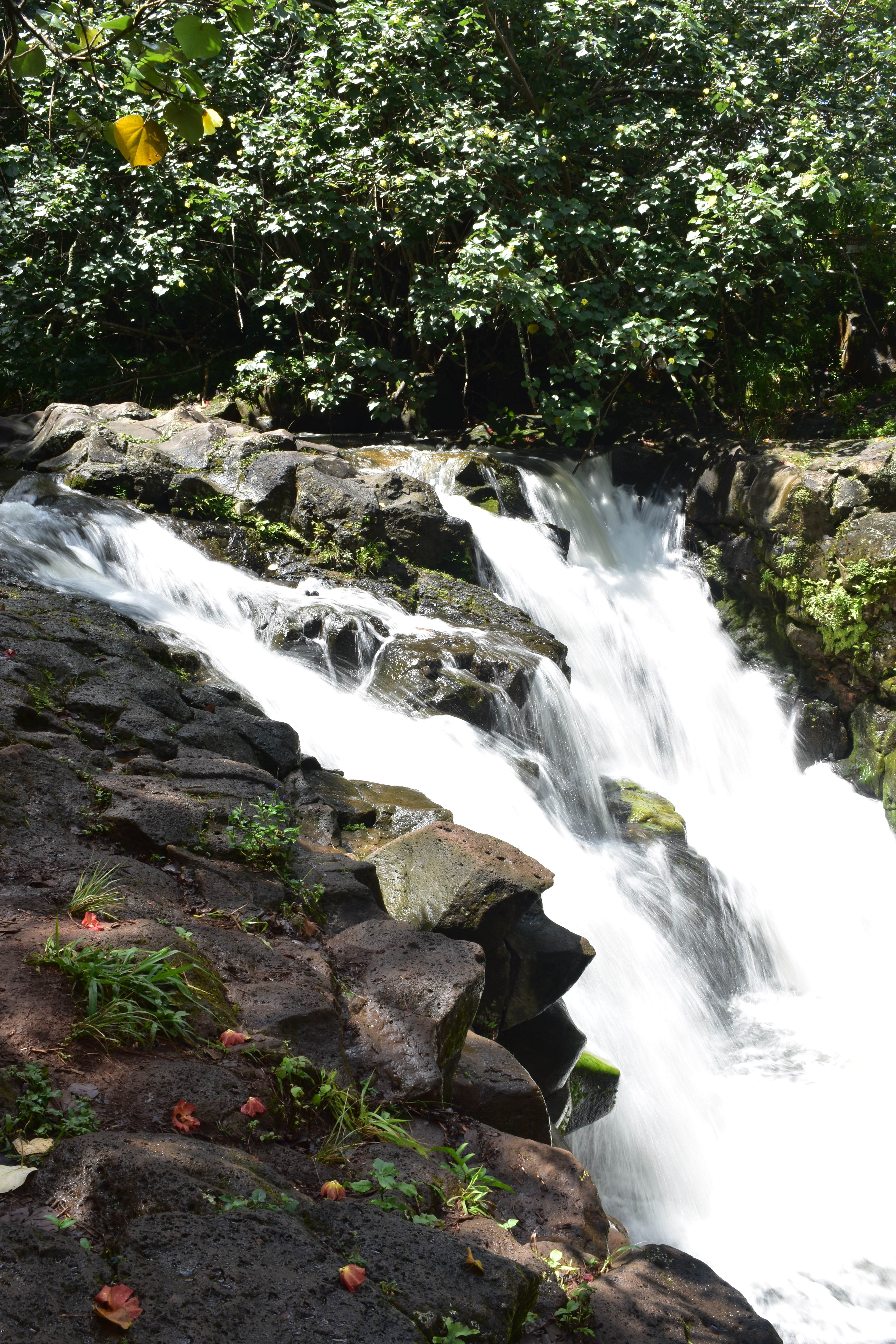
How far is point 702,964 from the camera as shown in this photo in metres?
6.34

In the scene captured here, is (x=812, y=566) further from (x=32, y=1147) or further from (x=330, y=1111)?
(x=32, y=1147)

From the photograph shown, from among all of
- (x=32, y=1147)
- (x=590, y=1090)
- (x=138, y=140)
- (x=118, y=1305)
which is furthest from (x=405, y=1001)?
(x=138, y=140)

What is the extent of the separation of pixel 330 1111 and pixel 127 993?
0.68 meters

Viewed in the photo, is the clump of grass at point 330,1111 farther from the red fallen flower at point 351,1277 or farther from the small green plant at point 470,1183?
the red fallen flower at point 351,1277

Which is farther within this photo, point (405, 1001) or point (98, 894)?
A: point (405, 1001)

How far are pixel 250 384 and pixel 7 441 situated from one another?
3.30m

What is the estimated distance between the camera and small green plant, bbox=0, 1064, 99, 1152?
6.77ft

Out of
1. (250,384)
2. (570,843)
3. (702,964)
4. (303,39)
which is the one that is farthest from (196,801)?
(303,39)

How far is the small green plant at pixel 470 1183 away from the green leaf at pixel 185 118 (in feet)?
9.26

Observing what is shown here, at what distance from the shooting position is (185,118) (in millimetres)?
2264

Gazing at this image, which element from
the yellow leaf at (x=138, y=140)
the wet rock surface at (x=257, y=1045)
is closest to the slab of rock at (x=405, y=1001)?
the wet rock surface at (x=257, y=1045)

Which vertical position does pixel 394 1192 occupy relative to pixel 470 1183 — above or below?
above

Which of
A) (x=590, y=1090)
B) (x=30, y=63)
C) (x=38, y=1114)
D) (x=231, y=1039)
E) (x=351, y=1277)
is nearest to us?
(x=351, y=1277)

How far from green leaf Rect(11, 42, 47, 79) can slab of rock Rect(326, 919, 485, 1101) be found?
9.54 feet
